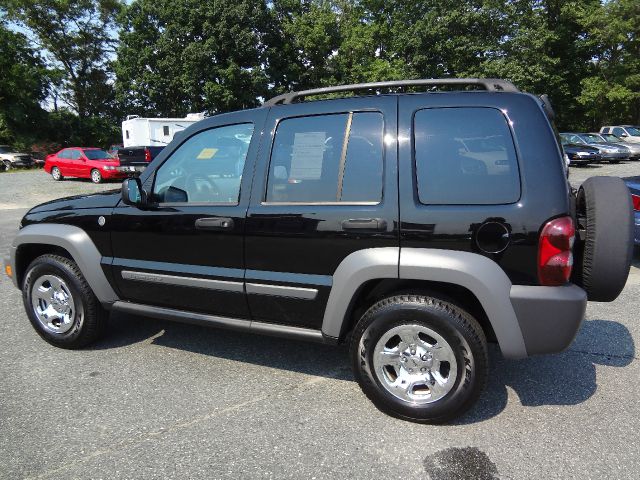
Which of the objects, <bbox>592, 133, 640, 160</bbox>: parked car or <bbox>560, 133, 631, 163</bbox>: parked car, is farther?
<bbox>592, 133, 640, 160</bbox>: parked car

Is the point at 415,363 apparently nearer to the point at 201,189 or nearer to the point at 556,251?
the point at 556,251

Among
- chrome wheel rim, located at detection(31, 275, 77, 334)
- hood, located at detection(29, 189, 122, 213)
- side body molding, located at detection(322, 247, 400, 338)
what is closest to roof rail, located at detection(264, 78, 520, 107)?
side body molding, located at detection(322, 247, 400, 338)

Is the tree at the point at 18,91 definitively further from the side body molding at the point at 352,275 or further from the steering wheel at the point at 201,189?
the side body molding at the point at 352,275

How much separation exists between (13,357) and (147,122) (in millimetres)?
20798

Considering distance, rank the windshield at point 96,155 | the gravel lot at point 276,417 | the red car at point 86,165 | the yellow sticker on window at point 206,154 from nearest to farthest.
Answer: the gravel lot at point 276,417, the yellow sticker on window at point 206,154, the red car at point 86,165, the windshield at point 96,155

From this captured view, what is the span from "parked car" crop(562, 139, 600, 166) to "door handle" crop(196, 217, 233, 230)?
69.7ft

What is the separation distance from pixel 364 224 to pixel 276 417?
126 centimetres

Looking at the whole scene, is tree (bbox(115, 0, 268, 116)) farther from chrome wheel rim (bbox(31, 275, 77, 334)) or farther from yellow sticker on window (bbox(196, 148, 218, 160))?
yellow sticker on window (bbox(196, 148, 218, 160))

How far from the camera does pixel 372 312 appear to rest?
8.79 ft

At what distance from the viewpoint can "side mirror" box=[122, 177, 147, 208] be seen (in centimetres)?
309

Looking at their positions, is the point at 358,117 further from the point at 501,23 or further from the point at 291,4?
the point at 291,4

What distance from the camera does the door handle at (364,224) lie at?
2586mm

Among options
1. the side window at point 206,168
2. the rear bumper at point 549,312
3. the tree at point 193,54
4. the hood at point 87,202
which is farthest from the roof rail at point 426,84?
the tree at point 193,54

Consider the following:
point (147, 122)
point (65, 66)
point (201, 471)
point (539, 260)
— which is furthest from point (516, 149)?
point (65, 66)
